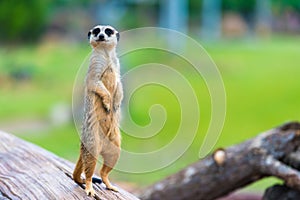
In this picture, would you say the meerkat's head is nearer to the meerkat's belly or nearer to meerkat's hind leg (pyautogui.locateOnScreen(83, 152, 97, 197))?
the meerkat's belly

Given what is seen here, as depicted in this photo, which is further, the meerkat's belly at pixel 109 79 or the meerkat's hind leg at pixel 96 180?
the meerkat's hind leg at pixel 96 180

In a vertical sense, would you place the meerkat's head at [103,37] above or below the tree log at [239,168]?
above

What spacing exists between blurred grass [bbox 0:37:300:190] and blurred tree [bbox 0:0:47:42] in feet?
0.55

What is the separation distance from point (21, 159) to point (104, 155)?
51 centimetres

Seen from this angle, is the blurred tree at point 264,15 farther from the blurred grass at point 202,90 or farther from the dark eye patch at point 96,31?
the dark eye patch at point 96,31

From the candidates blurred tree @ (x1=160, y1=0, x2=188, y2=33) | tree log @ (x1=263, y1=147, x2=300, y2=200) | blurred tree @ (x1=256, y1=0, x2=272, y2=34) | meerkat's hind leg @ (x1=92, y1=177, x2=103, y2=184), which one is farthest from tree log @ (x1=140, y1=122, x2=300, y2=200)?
blurred tree @ (x1=256, y1=0, x2=272, y2=34)

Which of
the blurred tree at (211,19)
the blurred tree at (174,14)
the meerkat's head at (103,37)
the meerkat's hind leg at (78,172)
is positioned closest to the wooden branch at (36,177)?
the meerkat's hind leg at (78,172)

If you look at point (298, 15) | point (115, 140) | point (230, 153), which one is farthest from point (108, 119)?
point (298, 15)

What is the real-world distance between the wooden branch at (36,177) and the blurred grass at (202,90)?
2267mm

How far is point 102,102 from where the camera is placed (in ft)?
4.35

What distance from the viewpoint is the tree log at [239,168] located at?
2117 mm

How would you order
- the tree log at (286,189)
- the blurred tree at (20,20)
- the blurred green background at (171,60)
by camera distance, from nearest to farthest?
1. the tree log at (286,189)
2. the blurred green background at (171,60)
3. the blurred tree at (20,20)

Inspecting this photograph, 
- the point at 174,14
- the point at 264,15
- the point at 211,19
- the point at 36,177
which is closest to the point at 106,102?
the point at 36,177

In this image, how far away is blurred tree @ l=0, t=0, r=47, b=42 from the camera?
5.60 meters
